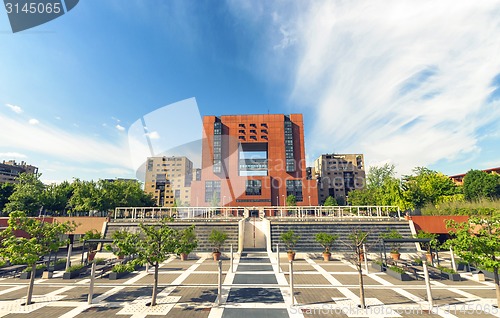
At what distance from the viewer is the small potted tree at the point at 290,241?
2035 centimetres

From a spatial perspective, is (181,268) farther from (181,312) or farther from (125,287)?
(181,312)

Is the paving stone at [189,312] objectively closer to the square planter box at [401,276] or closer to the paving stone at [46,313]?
the paving stone at [46,313]

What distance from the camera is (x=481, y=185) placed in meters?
54.6

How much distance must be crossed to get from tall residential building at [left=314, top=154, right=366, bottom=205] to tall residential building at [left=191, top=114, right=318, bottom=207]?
3800 centimetres

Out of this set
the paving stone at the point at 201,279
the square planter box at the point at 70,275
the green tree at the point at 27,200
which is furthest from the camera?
the green tree at the point at 27,200

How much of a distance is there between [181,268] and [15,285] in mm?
9803

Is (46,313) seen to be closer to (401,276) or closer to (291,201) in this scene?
(401,276)

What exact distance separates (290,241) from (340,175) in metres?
95.3

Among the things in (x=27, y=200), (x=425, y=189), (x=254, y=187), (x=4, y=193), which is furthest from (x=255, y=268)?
(x=4, y=193)

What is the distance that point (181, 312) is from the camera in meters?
9.61

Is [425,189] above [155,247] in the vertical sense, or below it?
above

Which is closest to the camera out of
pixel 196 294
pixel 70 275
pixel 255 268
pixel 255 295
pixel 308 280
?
pixel 255 295

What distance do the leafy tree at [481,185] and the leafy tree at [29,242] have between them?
73.6 meters

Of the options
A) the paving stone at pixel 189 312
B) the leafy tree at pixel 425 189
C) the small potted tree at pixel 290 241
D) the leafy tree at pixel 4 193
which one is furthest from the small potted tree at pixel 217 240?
the leafy tree at pixel 4 193
